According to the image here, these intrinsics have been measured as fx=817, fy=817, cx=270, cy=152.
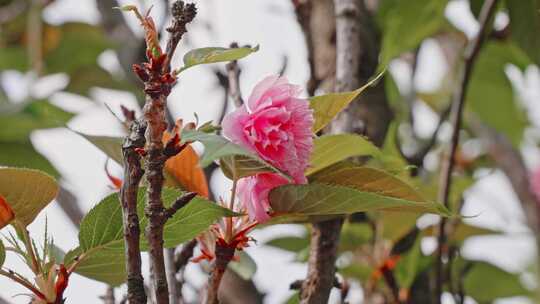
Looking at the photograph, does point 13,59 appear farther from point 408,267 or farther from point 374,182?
point 374,182

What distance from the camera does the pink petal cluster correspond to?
59 centimetres

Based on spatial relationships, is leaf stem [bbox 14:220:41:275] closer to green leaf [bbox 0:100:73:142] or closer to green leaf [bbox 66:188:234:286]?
green leaf [bbox 66:188:234:286]

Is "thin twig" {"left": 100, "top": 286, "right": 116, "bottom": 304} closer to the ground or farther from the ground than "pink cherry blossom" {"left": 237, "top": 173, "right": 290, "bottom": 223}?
closer to the ground

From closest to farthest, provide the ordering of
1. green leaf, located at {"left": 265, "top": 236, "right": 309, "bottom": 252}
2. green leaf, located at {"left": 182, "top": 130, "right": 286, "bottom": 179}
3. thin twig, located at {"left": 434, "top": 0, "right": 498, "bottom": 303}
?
green leaf, located at {"left": 182, "top": 130, "right": 286, "bottom": 179} < thin twig, located at {"left": 434, "top": 0, "right": 498, "bottom": 303} < green leaf, located at {"left": 265, "top": 236, "right": 309, "bottom": 252}

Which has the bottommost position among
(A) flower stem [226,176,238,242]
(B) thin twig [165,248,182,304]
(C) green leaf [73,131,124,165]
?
(B) thin twig [165,248,182,304]

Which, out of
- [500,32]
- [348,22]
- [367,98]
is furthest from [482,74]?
[348,22]

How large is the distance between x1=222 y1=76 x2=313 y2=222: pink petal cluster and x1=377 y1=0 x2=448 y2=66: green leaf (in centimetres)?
68

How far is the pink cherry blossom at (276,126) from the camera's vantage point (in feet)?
1.94

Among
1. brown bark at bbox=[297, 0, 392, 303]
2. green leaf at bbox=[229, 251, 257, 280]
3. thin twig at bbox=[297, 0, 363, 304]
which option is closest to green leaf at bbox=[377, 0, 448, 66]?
brown bark at bbox=[297, 0, 392, 303]

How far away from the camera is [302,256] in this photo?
1.02m

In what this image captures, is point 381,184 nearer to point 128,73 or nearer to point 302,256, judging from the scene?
point 302,256

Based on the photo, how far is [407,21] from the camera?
52.6 inches

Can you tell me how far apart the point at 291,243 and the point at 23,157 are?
0.53 metres

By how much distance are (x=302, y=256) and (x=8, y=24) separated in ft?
4.57
